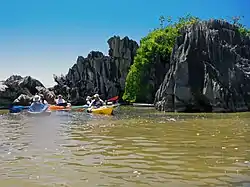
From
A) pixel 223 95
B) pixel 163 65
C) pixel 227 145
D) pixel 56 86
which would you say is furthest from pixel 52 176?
pixel 56 86

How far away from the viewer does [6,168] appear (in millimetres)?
8781

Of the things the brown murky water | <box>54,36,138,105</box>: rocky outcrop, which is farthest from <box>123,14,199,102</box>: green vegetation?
the brown murky water

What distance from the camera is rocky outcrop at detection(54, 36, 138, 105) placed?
236 ft

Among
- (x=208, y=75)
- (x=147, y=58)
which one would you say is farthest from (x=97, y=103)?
(x=147, y=58)

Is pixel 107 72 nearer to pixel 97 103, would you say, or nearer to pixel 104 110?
pixel 97 103

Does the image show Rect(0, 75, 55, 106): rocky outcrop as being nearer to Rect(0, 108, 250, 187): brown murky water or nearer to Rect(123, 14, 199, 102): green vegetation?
Rect(123, 14, 199, 102): green vegetation

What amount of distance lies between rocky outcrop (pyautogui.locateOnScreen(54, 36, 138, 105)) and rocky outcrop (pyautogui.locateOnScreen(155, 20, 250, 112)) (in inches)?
1279

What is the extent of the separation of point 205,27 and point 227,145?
2941cm

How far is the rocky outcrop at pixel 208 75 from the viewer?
122 ft

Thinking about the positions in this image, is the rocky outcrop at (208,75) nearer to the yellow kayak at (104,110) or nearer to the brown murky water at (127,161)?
the yellow kayak at (104,110)

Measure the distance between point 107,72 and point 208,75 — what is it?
37118mm

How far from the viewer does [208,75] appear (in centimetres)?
3762

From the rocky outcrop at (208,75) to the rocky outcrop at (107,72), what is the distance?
3249 cm

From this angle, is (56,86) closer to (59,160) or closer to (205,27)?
(205,27)
